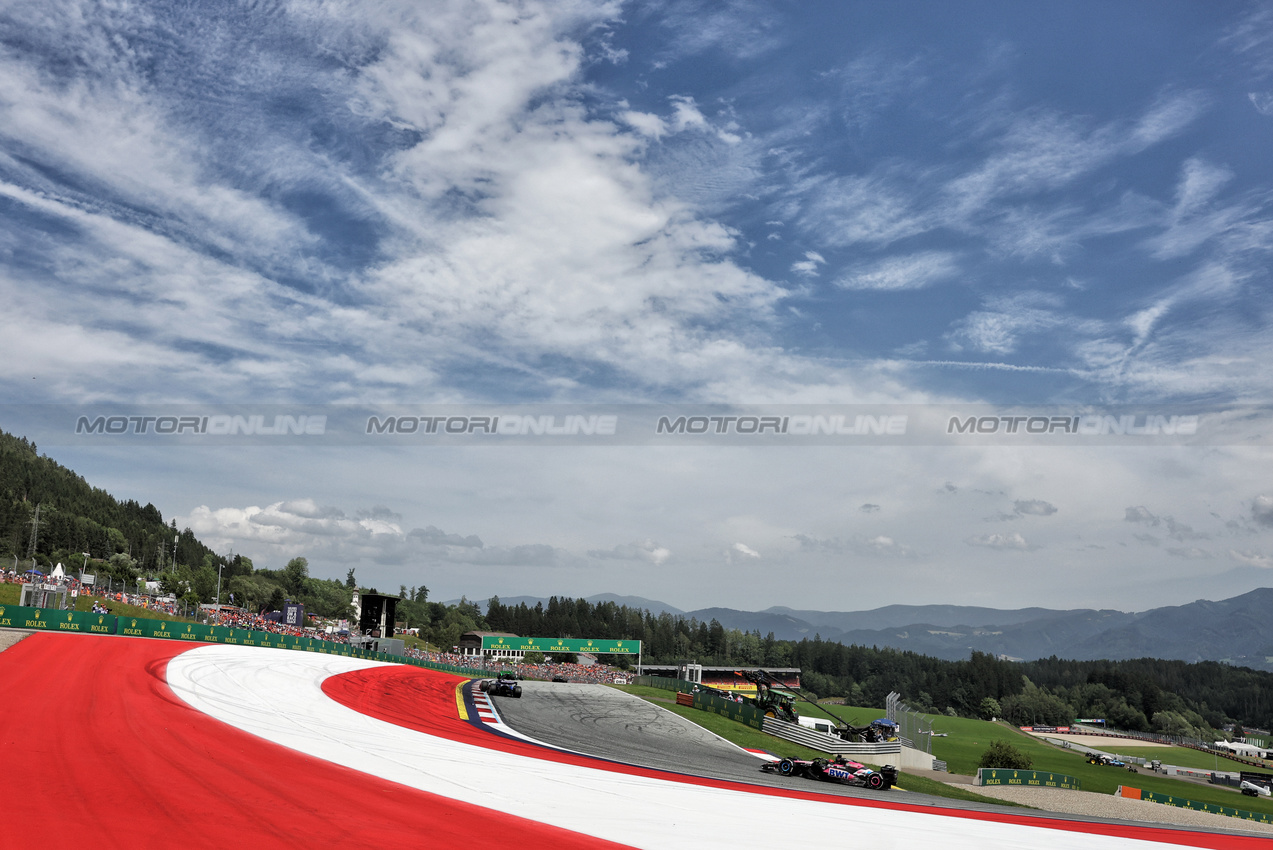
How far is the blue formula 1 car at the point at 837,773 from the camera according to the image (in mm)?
24516

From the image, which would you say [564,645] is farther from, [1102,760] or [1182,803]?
[1182,803]

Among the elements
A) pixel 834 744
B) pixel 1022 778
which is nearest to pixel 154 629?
pixel 834 744

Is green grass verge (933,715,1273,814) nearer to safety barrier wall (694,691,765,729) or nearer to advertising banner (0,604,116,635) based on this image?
safety barrier wall (694,691,765,729)

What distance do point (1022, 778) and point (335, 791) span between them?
2305 inches

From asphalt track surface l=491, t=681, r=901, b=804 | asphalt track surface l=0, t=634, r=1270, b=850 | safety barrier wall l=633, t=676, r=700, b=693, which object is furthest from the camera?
safety barrier wall l=633, t=676, r=700, b=693

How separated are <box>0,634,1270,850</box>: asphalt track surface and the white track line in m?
0.07

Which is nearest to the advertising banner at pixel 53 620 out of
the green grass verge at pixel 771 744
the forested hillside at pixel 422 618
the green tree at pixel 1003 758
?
the green grass verge at pixel 771 744

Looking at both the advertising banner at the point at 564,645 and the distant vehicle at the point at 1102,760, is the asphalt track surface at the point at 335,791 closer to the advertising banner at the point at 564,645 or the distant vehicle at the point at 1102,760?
the advertising banner at the point at 564,645

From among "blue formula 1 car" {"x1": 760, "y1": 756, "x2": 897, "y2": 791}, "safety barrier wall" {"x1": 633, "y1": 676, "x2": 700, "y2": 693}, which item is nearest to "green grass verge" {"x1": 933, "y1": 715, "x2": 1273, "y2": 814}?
"safety barrier wall" {"x1": 633, "y1": 676, "x2": 700, "y2": 693}

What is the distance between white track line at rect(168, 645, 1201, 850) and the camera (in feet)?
43.0

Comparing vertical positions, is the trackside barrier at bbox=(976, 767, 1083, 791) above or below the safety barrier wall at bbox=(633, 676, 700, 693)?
below

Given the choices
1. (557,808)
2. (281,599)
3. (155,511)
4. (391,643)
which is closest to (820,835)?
(557,808)

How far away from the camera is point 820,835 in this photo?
13.4m

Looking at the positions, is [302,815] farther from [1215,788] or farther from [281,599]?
[281,599]
